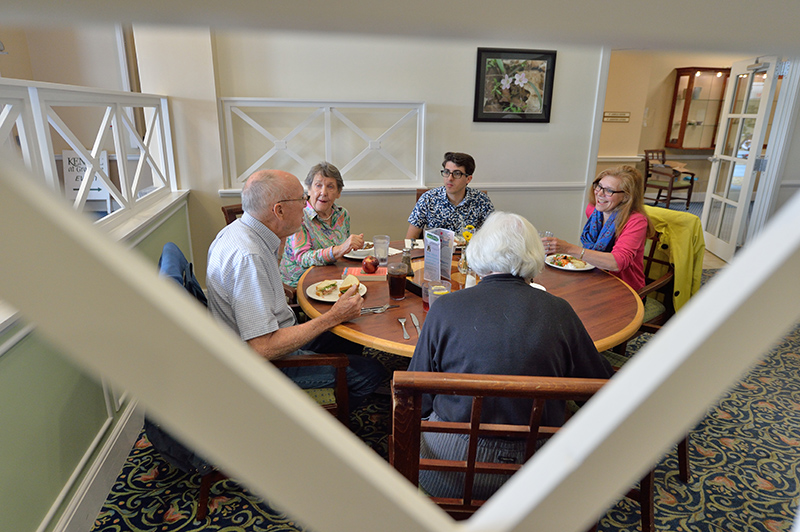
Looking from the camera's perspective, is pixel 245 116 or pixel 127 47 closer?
pixel 245 116

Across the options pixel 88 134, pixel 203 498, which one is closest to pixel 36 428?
pixel 203 498

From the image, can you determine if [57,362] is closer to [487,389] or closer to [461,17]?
[487,389]

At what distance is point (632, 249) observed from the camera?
8.32 ft

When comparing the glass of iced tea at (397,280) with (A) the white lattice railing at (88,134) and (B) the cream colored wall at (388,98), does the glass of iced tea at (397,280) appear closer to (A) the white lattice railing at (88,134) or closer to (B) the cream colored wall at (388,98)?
(A) the white lattice railing at (88,134)

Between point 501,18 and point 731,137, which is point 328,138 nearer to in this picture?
Result: point 501,18

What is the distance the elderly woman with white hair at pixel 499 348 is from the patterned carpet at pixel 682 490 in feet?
2.66

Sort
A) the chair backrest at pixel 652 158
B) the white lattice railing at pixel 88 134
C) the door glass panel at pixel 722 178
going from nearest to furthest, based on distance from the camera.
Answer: the white lattice railing at pixel 88 134
the door glass panel at pixel 722 178
the chair backrest at pixel 652 158

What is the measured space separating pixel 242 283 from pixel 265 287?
84 millimetres

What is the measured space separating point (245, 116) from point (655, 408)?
4.05m

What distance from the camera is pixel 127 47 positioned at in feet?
14.0

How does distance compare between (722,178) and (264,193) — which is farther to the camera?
(722,178)

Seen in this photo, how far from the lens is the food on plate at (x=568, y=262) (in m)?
2.53

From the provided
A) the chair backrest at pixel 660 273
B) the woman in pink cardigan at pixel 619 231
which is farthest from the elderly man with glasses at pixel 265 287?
the chair backrest at pixel 660 273

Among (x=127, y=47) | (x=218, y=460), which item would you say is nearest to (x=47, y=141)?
(x=218, y=460)
